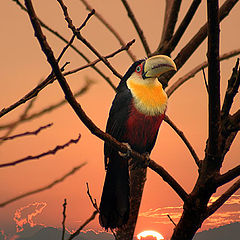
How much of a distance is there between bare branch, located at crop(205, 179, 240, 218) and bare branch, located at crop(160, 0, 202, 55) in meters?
1.17

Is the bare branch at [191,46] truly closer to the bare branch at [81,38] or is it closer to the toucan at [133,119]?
the toucan at [133,119]

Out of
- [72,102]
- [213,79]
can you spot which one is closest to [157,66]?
[213,79]

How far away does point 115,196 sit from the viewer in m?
2.86

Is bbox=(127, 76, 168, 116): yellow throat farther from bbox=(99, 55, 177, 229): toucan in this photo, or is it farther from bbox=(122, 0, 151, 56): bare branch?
bbox=(122, 0, 151, 56): bare branch

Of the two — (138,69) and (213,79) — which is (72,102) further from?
(138,69)

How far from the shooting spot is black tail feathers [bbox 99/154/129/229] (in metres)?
2.71

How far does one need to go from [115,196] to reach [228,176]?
1000 mm

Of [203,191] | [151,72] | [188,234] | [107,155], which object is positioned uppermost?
[151,72]

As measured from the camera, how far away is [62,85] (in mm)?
1711

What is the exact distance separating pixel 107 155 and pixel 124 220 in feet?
1.87

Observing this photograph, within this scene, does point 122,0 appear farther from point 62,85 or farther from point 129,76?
point 62,85

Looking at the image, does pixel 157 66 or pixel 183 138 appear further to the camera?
pixel 183 138

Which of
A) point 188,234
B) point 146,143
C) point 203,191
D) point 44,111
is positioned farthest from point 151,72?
point 44,111

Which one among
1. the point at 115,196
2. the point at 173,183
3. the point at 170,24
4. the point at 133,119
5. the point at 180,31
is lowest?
the point at 173,183
